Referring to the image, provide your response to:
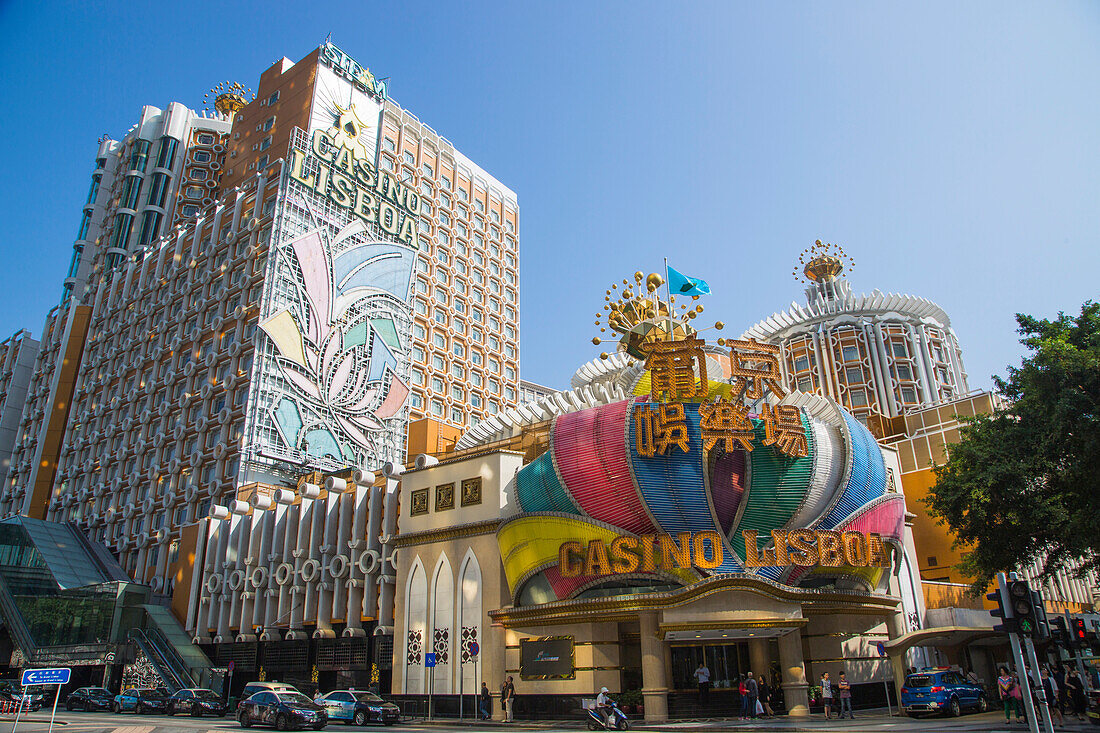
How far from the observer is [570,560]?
30312 millimetres

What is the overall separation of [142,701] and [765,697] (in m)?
30.3

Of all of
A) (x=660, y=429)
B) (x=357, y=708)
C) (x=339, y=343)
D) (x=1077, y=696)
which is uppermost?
(x=339, y=343)

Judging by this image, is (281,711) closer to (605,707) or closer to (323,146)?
(605,707)

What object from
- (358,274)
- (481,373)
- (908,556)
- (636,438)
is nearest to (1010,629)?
(636,438)

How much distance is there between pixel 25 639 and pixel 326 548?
20437mm

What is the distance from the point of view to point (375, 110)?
79625 millimetres

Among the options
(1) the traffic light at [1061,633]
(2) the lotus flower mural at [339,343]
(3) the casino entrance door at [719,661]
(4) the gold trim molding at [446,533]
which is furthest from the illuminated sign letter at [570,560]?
(2) the lotus flower mural at [339,343]

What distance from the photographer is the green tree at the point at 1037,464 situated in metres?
23.8

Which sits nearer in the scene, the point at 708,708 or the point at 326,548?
the point at 708,708

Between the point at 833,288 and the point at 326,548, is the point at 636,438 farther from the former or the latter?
the point at 833,288

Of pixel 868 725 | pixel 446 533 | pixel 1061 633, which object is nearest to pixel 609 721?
pixel 868 725

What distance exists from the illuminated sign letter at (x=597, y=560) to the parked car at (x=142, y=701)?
961 inches

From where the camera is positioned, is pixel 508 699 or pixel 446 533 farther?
pixel 446 533

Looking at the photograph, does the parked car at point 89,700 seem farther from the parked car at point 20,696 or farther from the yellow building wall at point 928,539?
the yellow building wall at point 928,539
